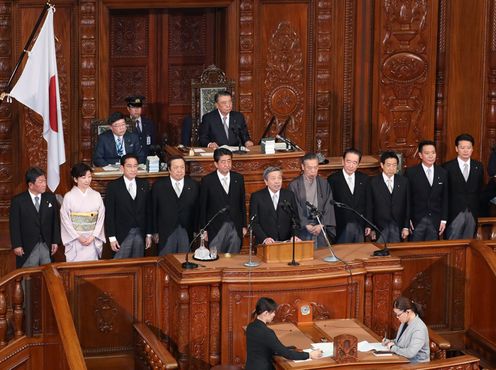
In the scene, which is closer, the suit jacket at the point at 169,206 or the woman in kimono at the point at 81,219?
the woman in kimono at the point at 81,219

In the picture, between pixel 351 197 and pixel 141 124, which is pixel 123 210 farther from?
pixel 141 124

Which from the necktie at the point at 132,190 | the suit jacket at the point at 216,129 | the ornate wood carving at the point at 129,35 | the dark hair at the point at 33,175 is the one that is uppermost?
the ornate wood carving at the point at 129,35

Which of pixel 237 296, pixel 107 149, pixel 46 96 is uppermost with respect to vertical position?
pixel 46 96

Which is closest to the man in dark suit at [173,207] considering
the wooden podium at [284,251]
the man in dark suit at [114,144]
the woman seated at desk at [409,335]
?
the man in dark suit at [114,144]

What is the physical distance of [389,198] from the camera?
42.5 feet

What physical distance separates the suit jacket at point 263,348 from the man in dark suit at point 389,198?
3081 millimetres

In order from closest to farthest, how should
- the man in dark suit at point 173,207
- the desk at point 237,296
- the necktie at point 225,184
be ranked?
the desk at point 237,296, the man in dark suit at point 173,207, the necktie at point 225,184

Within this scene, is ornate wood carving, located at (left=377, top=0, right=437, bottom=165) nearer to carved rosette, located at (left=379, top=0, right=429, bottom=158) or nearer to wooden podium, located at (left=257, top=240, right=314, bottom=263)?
carved rosette, located at (left=379, top=0, right=429, bottom=158)

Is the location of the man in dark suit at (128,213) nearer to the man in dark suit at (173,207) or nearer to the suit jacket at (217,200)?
the man in dark suit at (173,207)

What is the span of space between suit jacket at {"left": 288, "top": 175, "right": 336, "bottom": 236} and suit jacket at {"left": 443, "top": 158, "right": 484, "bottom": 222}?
138 centimetres

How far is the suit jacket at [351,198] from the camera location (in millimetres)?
12992

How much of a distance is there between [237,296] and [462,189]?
3.37 metres

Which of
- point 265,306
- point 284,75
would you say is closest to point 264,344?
point 265,306

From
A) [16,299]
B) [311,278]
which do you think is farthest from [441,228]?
[16,299]
